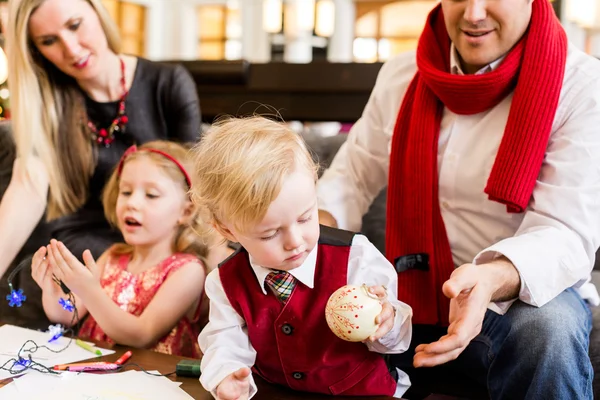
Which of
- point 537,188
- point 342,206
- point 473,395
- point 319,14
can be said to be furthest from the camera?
point 319,14

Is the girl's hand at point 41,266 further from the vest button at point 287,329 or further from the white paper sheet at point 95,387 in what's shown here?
the vest button at point 287,329

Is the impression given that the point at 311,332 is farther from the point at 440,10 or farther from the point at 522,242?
the point at 440,10

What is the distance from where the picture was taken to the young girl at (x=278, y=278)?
1.03 meters

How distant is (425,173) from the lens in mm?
1528

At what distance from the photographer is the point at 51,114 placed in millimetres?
1956

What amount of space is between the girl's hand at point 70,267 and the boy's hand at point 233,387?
1.51ft

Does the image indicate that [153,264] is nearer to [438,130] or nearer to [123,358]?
[123,358]

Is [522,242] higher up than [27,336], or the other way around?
[522,242]

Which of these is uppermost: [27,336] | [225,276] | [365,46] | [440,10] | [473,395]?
[440,10]

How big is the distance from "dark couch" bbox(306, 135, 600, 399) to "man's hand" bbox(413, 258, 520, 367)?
0.32 meters

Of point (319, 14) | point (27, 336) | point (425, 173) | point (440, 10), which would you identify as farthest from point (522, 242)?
point (319, 14)

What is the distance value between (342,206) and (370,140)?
0.65 feet

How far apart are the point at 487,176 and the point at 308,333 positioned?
1.94ft

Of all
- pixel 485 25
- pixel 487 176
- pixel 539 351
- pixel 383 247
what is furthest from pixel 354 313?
pixel 383 247
